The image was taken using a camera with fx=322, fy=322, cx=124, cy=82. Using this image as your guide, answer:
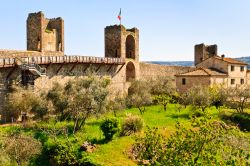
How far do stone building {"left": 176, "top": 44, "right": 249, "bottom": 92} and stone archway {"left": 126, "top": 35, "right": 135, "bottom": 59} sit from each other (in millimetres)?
8830

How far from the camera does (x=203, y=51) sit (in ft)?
220

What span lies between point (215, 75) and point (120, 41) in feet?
51.7

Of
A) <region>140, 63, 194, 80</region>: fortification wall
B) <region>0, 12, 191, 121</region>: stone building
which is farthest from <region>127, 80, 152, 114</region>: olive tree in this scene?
<region>140, 63, 194, 80</region>: fortification wall

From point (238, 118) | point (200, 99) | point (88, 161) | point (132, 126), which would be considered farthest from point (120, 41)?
point (88, 161)

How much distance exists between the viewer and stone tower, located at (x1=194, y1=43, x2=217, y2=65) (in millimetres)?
67125

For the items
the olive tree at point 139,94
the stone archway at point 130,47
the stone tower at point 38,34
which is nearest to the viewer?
the olive tree at point 139,94

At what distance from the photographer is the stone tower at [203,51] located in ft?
220

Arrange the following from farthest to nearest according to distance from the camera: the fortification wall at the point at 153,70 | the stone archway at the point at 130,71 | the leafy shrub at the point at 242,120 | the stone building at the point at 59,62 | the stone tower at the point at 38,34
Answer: the fortification wall at the point at 153,70 < the stone archway at the point at 130,71 < the stone tower at the point at 38,34 < the leafy shrub at the point at 242,120 < the stone building at the point at 59,62

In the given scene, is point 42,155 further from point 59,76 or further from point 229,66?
point 229,66

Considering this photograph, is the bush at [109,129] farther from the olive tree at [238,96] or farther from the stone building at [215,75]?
the stone building at [215,75]

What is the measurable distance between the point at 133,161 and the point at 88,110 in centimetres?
717

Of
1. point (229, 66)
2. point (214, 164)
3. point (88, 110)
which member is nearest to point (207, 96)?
point (88, 110)

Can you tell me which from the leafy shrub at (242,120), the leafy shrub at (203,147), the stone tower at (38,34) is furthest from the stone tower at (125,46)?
the leafy shrub at (203,147)

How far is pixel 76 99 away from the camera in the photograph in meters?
28.3
